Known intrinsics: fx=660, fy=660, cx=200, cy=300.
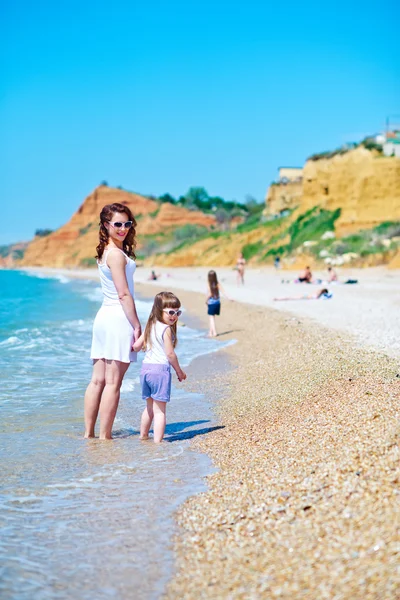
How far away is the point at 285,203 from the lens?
228ft

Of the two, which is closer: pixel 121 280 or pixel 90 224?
pixel 121 280

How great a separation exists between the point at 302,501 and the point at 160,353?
2.22 metres

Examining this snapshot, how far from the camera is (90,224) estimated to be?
136 metres

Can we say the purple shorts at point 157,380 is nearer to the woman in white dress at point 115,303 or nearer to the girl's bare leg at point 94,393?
the woman in white dress at point 115,303

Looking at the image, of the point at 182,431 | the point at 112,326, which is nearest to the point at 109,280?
the point at 112,326

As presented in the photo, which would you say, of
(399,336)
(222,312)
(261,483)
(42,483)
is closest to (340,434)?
(261,483)

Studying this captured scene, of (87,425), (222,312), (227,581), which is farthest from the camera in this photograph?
(222,312)

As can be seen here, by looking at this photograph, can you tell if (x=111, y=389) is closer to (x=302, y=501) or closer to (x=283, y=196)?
(x=302, y=501)

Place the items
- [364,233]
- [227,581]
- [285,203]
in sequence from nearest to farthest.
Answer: [227,581] < [364,233] < [285,203]

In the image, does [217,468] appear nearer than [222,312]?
Yes

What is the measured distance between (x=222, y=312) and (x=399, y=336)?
925 centimetres

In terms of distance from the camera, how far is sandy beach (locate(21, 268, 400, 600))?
9.20 feet

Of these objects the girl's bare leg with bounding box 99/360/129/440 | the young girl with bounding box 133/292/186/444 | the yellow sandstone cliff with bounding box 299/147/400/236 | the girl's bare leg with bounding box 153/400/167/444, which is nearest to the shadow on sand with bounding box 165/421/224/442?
the girl's bare leg with bounding box 153/400/167/444

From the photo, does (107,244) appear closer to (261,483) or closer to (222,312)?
(261,483)
